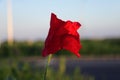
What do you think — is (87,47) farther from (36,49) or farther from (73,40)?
(73,40)

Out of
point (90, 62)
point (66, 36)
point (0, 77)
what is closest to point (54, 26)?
point (66, 36)

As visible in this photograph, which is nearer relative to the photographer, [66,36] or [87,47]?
[66,36]

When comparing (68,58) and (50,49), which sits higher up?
(50,49)

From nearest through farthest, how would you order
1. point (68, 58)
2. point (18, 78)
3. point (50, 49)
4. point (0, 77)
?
point (50, 49), point (18, 78), point (0, 77), point (68, 58)

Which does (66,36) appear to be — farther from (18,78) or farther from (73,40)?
(18,78)

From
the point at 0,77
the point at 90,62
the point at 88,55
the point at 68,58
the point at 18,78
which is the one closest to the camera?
→ the point at 18,78

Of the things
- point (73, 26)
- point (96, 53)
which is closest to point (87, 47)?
point (96, 53)
